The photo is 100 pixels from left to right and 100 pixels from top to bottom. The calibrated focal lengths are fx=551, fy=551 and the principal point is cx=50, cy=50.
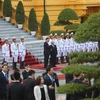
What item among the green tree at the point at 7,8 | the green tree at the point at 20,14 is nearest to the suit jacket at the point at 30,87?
the green tree at the point at 20,14

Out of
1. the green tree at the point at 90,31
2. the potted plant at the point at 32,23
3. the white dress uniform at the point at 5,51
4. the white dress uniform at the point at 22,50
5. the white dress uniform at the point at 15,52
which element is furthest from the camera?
the potted plant at the point at 32,23

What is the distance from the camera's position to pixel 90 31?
34.6 feet

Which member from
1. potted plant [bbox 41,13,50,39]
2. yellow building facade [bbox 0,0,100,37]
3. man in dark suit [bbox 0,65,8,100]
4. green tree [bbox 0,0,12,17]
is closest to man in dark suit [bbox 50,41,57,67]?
potted plant [bbox 41,13,50,39]

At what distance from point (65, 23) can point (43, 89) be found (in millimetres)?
21140

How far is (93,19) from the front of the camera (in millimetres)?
10734

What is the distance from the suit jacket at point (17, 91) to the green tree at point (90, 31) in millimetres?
2316

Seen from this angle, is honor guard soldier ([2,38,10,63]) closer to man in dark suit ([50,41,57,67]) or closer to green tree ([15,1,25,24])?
man in dark suit ([50,41,57,67])

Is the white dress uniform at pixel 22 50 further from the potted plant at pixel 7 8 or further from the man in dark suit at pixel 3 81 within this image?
the man in dark suit at pixel 3 81

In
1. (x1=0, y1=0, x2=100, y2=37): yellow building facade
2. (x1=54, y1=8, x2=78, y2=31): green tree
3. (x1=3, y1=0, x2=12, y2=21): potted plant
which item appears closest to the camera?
(x1=3, y1=0, x2=12, y2=21): potted plant

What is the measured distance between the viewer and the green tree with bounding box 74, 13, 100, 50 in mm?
10477

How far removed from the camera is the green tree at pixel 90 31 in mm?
10477

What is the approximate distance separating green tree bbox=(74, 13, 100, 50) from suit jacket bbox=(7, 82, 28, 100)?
7.60 feet

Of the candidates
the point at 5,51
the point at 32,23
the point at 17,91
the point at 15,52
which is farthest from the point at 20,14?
the point at 17,91

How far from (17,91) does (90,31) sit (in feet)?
9.04
